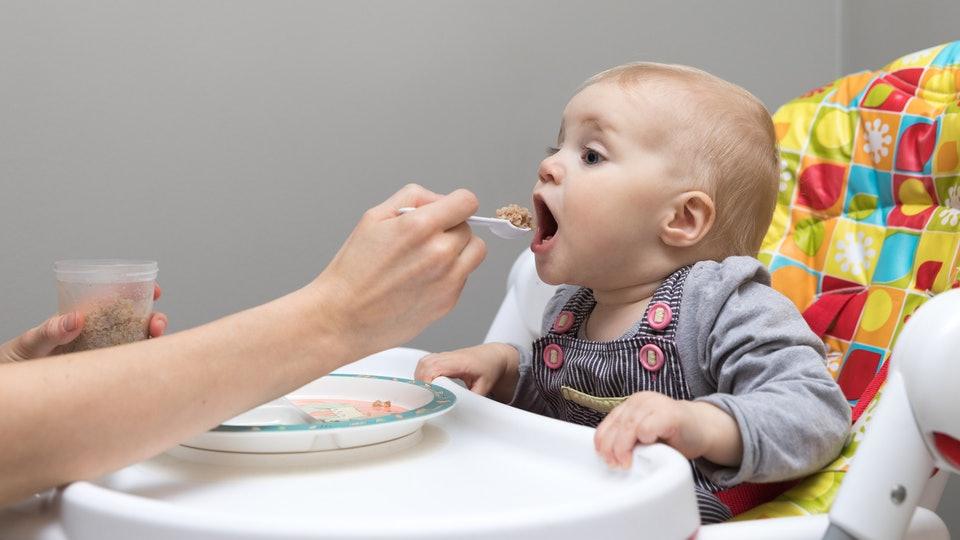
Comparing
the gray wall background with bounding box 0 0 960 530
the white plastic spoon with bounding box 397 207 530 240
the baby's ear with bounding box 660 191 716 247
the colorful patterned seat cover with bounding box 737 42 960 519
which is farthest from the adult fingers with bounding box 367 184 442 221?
the gray wall background with bounding box 0 0 960 530

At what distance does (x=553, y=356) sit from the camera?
3.52 ft

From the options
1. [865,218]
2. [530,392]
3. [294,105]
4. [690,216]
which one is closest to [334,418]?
[530,392]

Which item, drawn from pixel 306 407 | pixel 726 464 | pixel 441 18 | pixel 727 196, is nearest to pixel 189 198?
pixel 441 18

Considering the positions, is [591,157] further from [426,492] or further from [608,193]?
[426,492]

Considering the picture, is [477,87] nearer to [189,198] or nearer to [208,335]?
[189,198]

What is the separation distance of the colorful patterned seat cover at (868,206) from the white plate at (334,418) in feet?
1.61

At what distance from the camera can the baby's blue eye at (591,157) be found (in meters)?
1.04

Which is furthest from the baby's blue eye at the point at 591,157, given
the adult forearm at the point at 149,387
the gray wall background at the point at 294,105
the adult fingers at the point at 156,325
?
the gray wall background at the point at 294,105

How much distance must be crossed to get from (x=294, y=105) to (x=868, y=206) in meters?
1.29

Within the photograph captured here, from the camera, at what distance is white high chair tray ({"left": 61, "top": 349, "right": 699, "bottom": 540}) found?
1.92 ft

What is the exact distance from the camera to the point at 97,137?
1.98 metres

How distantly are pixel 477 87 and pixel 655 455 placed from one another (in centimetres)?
159

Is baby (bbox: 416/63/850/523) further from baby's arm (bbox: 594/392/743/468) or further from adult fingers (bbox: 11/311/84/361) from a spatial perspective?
adult fingers (bbox: 11/311/84/361)

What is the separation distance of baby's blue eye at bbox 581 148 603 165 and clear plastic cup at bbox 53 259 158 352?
1.55ft
